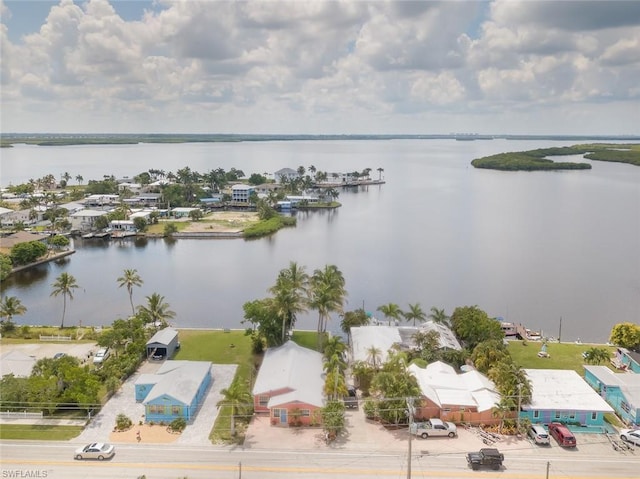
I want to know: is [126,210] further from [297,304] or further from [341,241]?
[297,304]

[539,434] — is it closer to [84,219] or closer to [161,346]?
[161,346]

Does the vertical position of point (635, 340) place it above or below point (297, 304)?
below

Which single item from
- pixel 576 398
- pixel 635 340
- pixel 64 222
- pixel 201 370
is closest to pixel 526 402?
pixel 576 398

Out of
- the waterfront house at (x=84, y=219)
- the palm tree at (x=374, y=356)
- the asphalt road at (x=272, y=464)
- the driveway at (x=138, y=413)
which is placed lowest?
the driveway at (x=138, y=413)

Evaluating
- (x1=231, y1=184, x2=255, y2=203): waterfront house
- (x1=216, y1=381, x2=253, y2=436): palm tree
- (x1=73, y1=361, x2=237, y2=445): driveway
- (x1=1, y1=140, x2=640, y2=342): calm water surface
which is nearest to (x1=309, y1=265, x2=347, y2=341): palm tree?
(x1=73, y1=361, x2=237, y2=445): driveway

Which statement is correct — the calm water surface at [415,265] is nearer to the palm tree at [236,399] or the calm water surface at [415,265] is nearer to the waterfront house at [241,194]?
the waterfront house at [241,194]

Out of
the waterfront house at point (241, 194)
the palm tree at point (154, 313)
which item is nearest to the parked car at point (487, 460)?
the palm tree at point (154, 313)

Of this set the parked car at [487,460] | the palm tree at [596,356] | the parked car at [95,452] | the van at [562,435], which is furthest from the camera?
the palm tree at [596,356]

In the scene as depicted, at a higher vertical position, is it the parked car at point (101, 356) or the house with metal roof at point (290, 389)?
the house with metal roof at point (290, 389)
